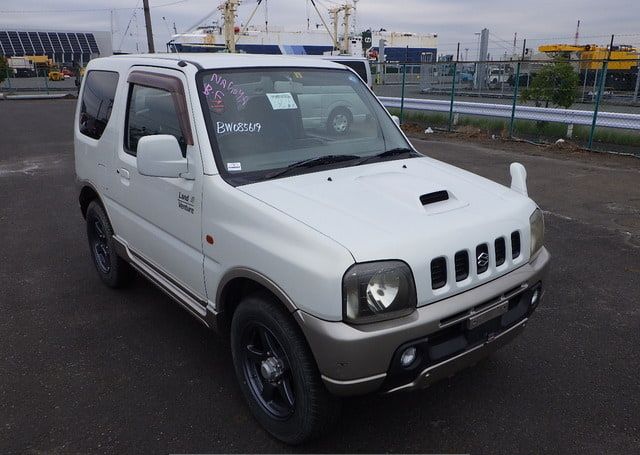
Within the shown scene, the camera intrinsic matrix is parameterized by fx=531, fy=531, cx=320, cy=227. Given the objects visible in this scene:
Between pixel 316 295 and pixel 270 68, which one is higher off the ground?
pixel 270 68

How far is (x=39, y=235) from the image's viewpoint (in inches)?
251

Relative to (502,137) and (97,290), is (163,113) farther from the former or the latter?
(502,137)

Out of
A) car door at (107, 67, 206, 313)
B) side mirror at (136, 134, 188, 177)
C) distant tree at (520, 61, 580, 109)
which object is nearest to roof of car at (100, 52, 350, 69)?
car door at (107, 67, 206, 313)

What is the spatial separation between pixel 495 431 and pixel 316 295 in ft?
4.70

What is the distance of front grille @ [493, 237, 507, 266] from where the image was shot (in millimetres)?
2682

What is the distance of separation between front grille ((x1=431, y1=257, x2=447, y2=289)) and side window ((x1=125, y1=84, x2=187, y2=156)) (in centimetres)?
170

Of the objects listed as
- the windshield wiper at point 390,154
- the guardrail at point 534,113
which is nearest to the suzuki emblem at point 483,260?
the windshield wiper at point 390,154

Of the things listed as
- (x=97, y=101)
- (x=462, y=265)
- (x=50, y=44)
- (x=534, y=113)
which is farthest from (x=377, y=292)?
(x=50, y=44)

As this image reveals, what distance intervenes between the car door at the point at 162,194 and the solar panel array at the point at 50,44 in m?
71.9

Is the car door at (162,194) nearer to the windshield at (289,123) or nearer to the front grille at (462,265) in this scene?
the windshield at (289,123)

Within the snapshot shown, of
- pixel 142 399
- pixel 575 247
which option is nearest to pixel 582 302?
pixel 575 247

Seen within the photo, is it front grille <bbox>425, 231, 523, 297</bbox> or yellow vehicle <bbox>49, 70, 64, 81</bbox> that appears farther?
yellow vehicle <bbox>49, 70, 64, 81</bbox>

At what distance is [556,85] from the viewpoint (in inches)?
557

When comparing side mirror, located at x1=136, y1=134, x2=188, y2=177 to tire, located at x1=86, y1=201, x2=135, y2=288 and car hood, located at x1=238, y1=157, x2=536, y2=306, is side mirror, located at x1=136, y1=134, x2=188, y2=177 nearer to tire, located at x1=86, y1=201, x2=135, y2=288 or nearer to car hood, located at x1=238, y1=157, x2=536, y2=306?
car hood, located at x1=238, y1=157, x2=536, y2=306
